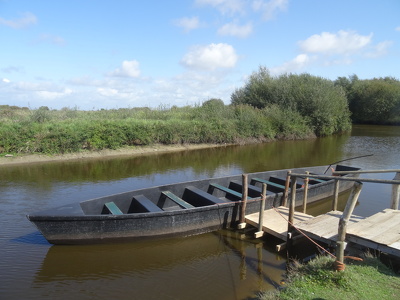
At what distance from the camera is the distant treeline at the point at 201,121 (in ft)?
55.2

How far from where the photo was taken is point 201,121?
930 inches

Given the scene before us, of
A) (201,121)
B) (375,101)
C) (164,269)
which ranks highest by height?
(375,101)

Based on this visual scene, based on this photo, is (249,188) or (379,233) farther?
(249,188)

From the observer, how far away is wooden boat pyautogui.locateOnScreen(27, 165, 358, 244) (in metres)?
6.29

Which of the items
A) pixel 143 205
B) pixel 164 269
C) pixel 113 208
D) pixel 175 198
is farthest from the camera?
pixel 175 198

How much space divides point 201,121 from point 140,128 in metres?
5.53

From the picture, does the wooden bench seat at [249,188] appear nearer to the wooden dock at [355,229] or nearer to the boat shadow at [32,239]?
the wooden dock at [355,229]

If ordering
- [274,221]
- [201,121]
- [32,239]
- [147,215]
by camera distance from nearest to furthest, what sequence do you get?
[147,215]
[32,239]
[274,221]
[201,121]

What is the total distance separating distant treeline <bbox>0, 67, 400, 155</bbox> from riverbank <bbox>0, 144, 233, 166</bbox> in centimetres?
34

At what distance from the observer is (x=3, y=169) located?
46.3 feet

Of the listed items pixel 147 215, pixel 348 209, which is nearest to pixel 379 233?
pixel 348 209

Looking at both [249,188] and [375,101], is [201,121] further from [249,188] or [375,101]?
[375,101]

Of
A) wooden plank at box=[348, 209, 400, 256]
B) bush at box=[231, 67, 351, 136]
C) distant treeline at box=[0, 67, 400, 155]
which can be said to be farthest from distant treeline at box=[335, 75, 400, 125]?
wooden plank at box=[348, 209, 400, 256]

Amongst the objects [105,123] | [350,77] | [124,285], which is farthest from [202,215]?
[350,77]
